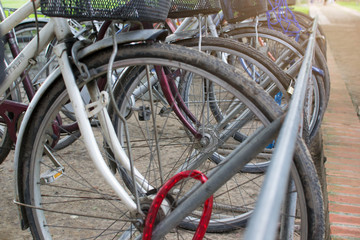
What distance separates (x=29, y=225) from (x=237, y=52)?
1342 millimetres

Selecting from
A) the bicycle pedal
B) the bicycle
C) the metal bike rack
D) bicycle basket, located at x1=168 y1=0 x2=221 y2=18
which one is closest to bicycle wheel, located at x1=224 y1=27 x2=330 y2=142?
bicycle basket, located at x1=168 y1=0 x2=221 y2=18

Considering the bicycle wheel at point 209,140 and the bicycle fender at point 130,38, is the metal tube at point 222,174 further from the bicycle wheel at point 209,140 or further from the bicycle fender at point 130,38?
the bicycle fender at point 130,38

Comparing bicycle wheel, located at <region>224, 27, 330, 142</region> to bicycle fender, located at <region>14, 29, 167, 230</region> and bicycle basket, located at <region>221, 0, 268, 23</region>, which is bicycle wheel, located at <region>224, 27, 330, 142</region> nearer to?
bicycle basket, located at <region>221, 0, 268, 23</region>

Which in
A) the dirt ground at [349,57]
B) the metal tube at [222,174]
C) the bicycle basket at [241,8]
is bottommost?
the metal tube at [222,174]

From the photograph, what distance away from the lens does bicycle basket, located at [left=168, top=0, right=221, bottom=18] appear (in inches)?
83.7

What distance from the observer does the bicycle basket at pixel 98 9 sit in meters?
1.37

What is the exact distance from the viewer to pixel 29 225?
175 centimetres

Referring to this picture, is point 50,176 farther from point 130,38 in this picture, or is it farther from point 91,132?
point 130,38

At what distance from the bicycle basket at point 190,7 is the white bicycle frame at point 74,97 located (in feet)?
2.18

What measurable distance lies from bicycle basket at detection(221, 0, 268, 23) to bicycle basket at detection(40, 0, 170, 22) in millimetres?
1562

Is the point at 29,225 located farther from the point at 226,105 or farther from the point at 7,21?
the point at 226,105

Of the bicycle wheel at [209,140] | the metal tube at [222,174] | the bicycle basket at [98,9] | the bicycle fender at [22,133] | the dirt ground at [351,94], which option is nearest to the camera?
the metal tube at [222,174]

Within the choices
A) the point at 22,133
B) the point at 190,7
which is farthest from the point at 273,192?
the point at 190,7

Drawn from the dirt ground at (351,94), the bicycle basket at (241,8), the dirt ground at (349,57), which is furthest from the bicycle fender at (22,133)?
the dirt ground at (349,57)
